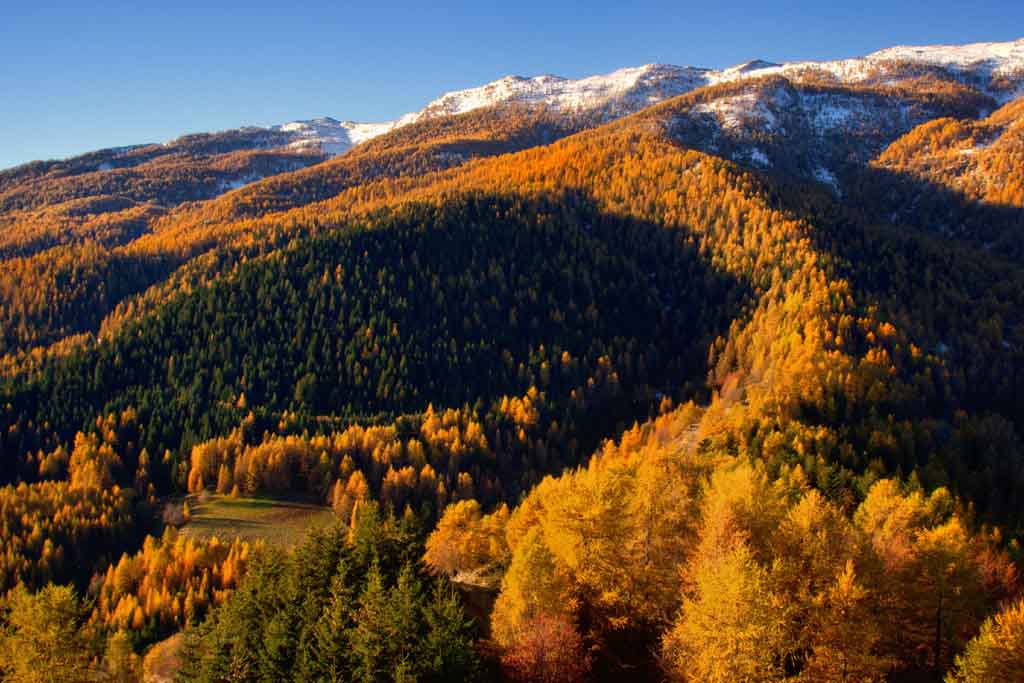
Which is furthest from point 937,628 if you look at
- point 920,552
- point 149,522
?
point 149,522

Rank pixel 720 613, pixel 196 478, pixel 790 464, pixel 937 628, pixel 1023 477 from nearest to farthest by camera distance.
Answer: pixel 720 613
pixel 937 628
pixel 790 464
pixel 1023 477
pixel 196 478

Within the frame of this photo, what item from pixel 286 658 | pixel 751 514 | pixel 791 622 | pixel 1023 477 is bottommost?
pixel 1023 477

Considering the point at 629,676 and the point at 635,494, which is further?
the point at 635,494

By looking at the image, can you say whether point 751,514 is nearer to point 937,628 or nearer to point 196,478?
point 937,628

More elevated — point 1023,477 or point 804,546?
point 804,546

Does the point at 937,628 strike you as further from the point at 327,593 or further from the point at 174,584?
the point at 174,584

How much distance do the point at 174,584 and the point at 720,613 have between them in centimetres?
12530

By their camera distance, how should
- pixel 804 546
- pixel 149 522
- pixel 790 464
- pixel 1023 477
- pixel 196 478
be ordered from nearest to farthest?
pixel 804 546 → pixel 790 464 → pixel 1023 477 → pixel 149 522 → pixel 196 478

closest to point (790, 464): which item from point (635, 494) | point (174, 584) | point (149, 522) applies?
point (635, 494)

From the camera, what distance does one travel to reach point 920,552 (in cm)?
6041

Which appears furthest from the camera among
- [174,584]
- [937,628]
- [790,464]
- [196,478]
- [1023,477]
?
[196,478]

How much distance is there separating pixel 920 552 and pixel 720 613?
27449 mm

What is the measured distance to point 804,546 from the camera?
5331 centimetres

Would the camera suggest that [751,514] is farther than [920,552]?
No
